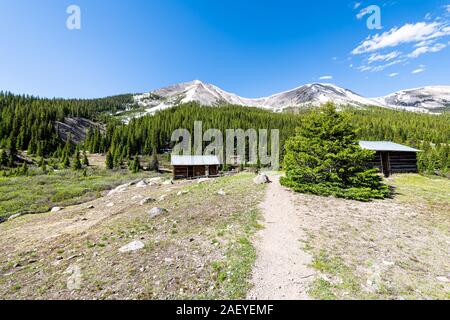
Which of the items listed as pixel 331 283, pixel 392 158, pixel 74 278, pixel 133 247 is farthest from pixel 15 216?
pixel 392 158

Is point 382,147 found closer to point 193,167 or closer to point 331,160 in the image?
A: point 331,160

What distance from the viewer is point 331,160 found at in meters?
17.5

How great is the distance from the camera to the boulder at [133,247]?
888cm

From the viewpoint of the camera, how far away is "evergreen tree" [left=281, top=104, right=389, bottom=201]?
17.5m

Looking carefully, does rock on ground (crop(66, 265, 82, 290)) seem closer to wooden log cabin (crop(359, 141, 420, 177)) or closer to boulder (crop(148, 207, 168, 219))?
boulder (crop(148, 207, 168, 219))

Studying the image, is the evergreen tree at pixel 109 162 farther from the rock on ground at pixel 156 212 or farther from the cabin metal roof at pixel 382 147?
the cabin metal roof at pixel 382 147

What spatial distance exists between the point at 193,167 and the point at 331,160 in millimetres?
31601

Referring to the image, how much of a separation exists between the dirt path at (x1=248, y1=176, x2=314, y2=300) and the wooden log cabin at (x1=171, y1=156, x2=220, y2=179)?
32.3m
